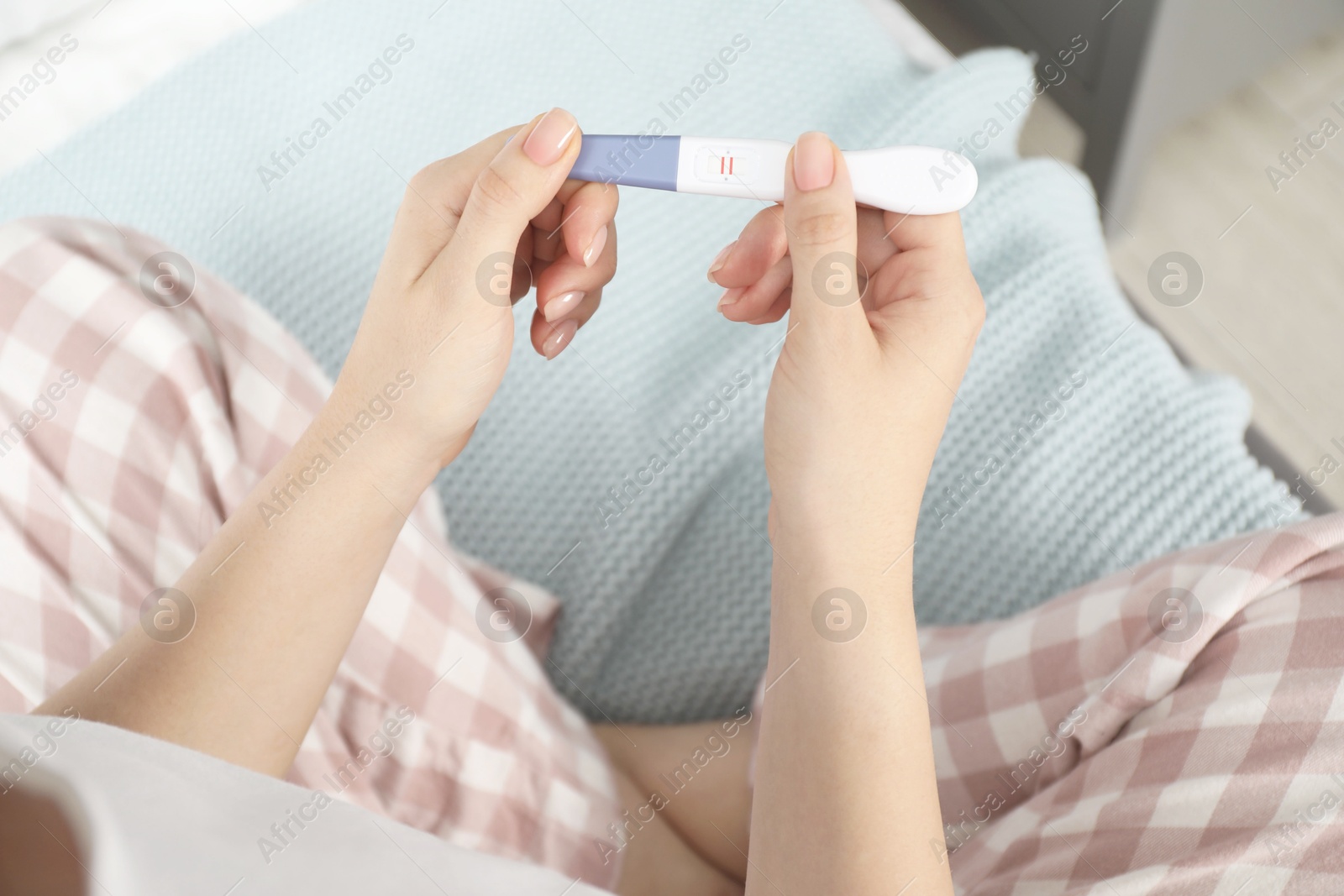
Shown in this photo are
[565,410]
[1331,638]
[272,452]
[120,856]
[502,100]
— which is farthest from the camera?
[502,100]

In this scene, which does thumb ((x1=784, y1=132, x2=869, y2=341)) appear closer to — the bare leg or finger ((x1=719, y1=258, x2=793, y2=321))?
finger ((x1=719, y1=258, x2=793, y2=321))

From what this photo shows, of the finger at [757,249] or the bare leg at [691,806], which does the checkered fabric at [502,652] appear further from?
the finger at [757,249]

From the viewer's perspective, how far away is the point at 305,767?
0.61 meters

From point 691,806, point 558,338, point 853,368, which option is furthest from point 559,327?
point 691,806

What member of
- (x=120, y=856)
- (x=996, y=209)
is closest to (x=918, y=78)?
(x=996, y=209)

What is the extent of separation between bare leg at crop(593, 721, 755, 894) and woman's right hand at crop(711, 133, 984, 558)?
0.82 ft

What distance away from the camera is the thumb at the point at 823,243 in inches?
17.6

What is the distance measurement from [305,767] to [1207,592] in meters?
0.53

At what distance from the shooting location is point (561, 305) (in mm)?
588

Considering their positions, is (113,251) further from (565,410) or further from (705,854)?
(705,854)

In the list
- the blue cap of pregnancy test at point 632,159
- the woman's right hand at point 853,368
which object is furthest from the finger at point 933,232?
the blue cap of pregnancy test at point 632,159

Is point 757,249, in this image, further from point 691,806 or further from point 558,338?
point 691,806

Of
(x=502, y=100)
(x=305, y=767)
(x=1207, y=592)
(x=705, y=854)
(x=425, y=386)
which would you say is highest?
(x=502, y=100)

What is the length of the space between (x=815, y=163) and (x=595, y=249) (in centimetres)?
15
